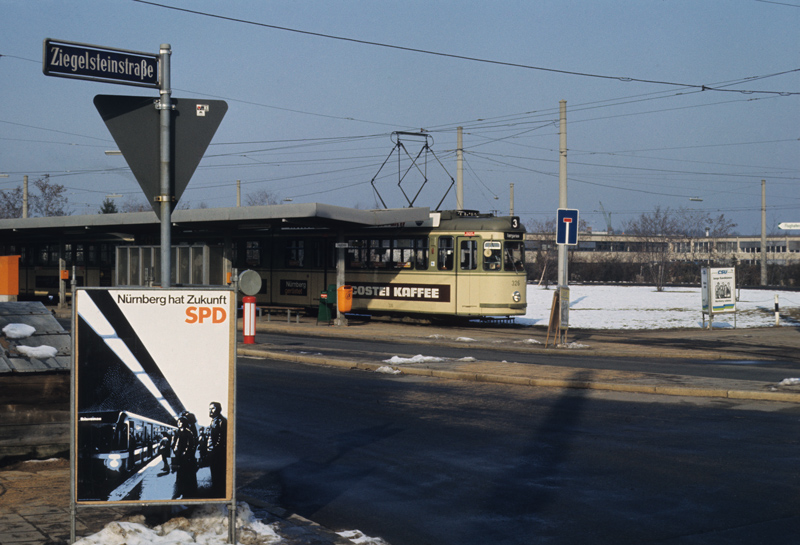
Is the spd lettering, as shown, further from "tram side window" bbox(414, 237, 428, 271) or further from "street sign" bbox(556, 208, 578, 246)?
"tram side window" bbox(414, 237, 428, 271)

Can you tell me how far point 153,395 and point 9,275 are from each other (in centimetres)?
530

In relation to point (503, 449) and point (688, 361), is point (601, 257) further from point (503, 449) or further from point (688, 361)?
point (503, 449)

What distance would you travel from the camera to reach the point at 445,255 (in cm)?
2680

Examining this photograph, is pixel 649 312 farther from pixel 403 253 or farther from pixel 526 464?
pixel 526 464

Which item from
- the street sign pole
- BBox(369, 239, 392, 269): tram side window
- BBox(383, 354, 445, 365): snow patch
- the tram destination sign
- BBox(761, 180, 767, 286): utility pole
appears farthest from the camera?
BBox(761, 180, 767, 286): utility pole

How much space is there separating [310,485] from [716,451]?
13.7 feet

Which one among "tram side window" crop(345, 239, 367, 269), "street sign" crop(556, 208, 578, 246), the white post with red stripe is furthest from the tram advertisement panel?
"tram side window" crop(345, 239, 367, 269)

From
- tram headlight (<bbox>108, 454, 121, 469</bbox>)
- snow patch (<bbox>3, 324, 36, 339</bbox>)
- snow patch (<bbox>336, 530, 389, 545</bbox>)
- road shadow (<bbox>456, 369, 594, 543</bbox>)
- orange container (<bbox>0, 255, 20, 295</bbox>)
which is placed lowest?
road shadow (<bbox>456, 369, 594, 543</bbox>)

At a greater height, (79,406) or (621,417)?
(79,406)

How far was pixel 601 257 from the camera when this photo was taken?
272 ft

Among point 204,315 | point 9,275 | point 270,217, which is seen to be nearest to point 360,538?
point 204,315

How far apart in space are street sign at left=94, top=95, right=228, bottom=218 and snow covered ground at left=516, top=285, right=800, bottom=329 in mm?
23613

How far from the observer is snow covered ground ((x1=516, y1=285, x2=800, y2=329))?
1126 inches

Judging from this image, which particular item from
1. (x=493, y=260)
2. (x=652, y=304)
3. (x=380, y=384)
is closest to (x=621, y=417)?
(x=380, y=384)
